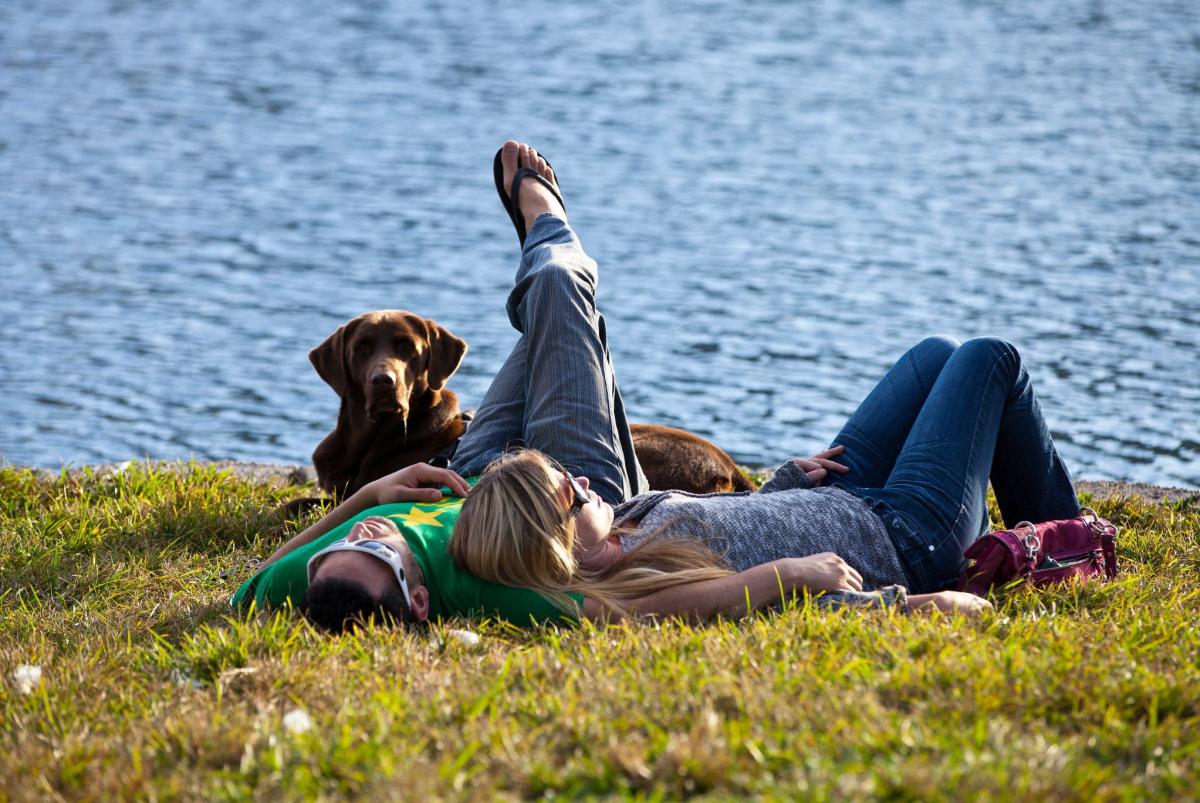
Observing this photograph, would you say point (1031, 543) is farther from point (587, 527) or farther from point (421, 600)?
point (421, 600)

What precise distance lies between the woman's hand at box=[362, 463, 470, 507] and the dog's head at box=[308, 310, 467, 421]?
1.81 metres

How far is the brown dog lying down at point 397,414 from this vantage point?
612 cm

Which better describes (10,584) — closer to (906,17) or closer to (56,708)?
(56,708)

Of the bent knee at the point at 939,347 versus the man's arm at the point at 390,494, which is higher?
the bent knee at the point at 939,347

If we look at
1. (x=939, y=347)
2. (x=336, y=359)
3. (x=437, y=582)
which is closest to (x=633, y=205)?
(x=336, y=359)

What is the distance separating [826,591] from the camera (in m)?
3.98

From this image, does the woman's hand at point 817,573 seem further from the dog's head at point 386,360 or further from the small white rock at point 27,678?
the dog's head at point 386,360

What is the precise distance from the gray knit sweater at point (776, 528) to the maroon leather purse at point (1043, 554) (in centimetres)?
27

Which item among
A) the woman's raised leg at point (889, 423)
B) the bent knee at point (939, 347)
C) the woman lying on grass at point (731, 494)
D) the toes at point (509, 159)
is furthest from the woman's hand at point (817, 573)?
the toes at point (509, 159)

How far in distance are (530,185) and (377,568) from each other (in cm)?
209

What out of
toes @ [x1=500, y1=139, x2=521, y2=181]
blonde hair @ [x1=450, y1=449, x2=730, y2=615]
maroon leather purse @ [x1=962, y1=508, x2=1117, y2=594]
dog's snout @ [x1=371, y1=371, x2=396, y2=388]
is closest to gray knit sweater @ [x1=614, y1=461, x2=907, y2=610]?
blonde hair @ [x1=450, y1=449, x2=730, y2=615]

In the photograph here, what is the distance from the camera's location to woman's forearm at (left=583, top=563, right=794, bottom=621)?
13.1 feet

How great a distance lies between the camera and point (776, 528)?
4.27m

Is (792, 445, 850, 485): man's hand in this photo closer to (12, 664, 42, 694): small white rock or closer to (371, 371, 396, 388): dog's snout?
(371, 371, 396, 388): dog's snout
